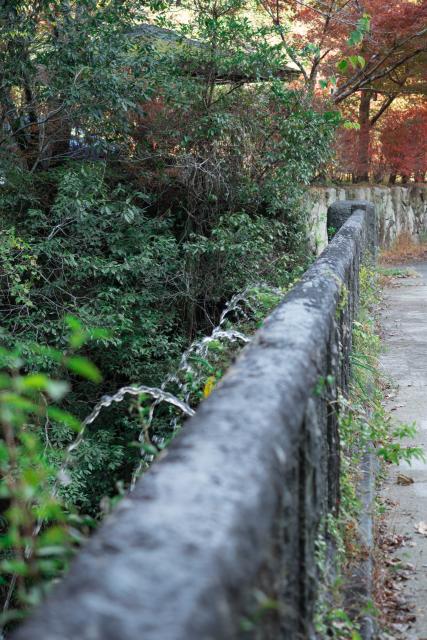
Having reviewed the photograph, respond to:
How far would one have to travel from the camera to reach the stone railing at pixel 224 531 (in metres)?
0.93

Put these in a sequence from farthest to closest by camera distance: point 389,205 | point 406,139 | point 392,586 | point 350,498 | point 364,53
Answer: point 389,205 < point 406,139 < point 364,53 < point 350,498 < point 392,586

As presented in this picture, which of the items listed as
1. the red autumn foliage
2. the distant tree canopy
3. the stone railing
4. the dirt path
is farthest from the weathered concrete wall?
the stone railing

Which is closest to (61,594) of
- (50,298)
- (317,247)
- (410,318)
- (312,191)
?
(50,298)

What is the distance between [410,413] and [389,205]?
570 inches

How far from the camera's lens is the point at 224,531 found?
1.10 meters

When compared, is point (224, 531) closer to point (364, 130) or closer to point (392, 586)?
point (392, 586)

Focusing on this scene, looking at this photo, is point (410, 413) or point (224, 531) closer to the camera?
point (224, 531)

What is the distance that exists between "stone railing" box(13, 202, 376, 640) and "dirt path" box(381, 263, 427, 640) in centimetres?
113

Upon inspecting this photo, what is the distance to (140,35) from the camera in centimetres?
961

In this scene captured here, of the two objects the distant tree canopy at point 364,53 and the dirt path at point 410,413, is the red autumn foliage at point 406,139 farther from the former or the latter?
the dirt path at point 410,413

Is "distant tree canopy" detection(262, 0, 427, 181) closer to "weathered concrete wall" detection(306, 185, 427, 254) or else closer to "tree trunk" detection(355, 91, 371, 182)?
"tree trunk" detection(355, 91, 371, 182)

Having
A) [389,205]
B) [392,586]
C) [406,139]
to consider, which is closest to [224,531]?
[392,586]

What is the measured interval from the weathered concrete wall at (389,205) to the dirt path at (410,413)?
3.22 metres

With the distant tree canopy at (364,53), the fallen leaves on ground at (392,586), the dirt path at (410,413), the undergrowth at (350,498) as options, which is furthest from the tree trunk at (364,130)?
the fallen leaves on ground at (392,586)
